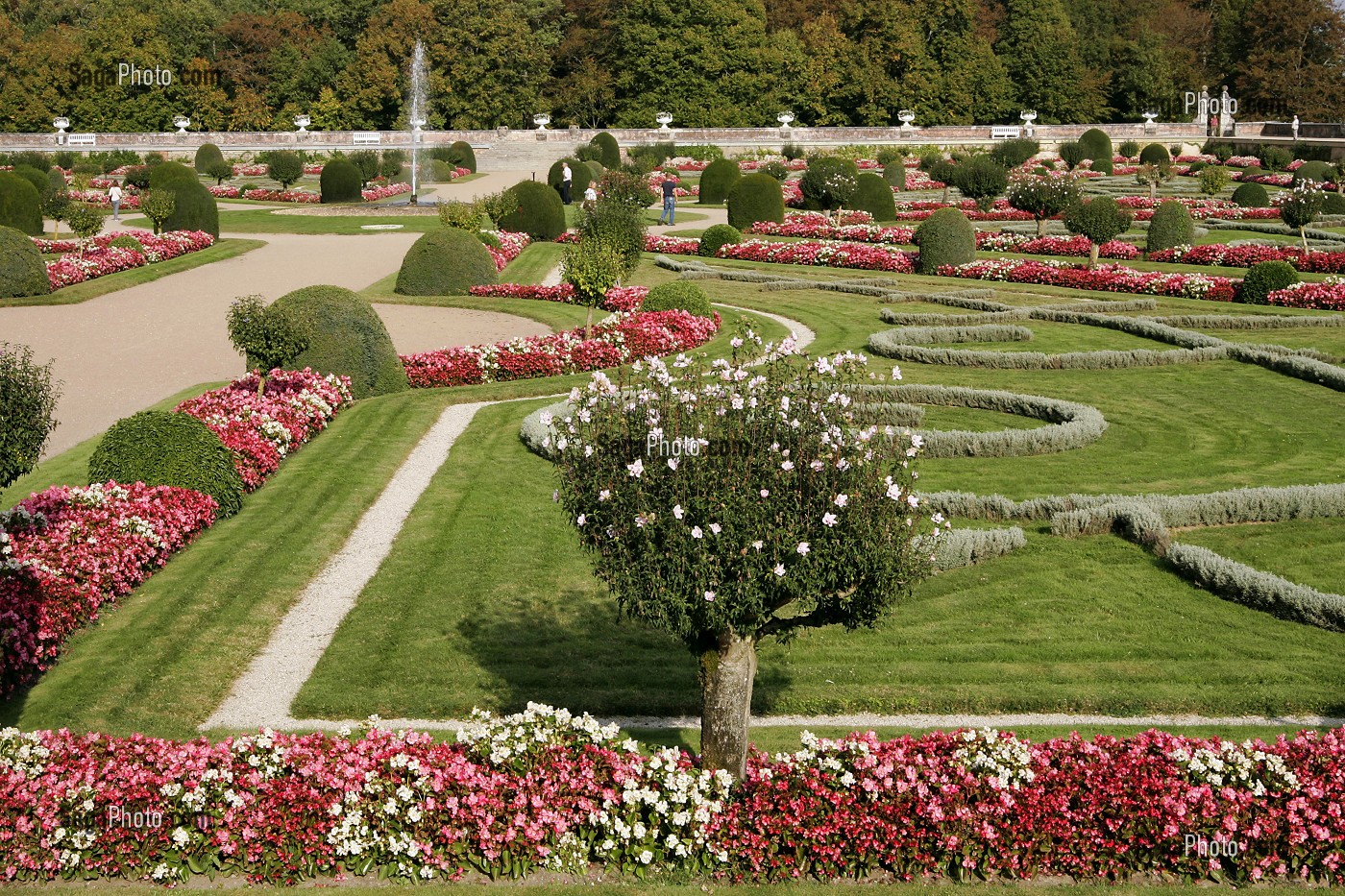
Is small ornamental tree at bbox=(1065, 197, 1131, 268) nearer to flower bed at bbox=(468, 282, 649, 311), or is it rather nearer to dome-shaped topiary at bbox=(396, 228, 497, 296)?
flower bed at bbox=(468, 282, 649, 311)

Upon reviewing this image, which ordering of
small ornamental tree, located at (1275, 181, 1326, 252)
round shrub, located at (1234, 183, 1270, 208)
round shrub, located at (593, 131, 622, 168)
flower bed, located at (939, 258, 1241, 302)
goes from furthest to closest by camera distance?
round shrub, located at (593, 131, 622, 168) < round shrub, located at (1234, 183, 1270, 208) < small ornamental tree, located at (1275, 181, 1326, 252) < flower bed, located at (939, 258, 1241, 302)

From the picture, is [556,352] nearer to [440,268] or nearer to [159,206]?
[440,268]

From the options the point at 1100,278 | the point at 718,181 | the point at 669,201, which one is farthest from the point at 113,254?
the point at 718,181

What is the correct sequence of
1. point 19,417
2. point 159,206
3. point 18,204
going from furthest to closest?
point 18,204 → point 159,206 → point 19,417

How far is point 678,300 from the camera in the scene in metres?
20.7

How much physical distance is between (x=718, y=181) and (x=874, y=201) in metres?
7.60

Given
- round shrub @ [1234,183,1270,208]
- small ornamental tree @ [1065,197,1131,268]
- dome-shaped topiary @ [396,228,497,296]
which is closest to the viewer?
dome-shaped topiary @ [396,228,497,296]

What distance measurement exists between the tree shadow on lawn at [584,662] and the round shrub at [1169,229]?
77.6ft

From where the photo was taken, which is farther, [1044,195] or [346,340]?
[1044,195]

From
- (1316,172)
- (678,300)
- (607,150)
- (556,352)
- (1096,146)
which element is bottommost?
(556,352)

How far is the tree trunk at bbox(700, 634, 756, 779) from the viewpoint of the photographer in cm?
678

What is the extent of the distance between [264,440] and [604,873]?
8.48 meters

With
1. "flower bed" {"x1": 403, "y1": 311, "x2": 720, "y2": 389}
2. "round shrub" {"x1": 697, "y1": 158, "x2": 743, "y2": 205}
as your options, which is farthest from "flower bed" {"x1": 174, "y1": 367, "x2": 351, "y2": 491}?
"round shrub" {"x1": 697, "y1": 158, "x2": 743, "y2": 205}

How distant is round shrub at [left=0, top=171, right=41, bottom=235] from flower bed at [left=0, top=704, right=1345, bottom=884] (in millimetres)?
28918
